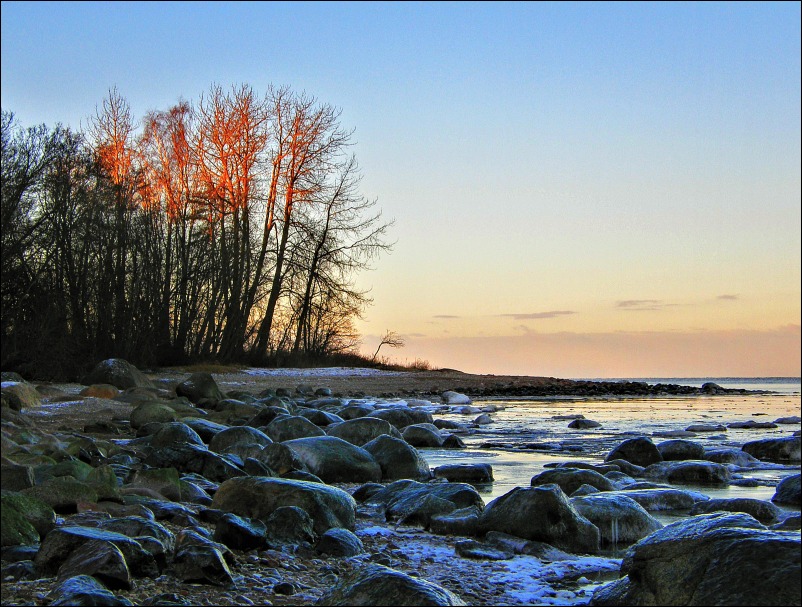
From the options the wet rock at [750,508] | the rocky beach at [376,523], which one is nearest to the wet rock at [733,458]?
the rocky beach at [376,523]

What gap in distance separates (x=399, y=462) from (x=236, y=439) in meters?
1.55

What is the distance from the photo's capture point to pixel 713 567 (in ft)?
7.40

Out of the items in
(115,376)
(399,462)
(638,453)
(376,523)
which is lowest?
(376,523)

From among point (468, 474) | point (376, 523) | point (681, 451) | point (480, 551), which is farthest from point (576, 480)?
point (681, 451)

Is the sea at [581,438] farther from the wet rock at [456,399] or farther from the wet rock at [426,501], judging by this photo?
the wet rock at [456,399]

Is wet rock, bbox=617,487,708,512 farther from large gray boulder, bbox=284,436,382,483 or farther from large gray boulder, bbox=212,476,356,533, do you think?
large gray boulder, bbox=284,436,382,483

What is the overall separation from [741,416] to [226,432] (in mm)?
10290

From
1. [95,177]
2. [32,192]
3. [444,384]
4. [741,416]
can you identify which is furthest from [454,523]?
[444,384]

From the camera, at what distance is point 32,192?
1407cm

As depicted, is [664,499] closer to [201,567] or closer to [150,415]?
[201,567]

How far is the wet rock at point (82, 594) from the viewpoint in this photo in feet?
8.09

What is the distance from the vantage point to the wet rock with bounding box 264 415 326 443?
754 centimetres

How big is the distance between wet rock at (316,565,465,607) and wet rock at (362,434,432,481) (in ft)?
11.9

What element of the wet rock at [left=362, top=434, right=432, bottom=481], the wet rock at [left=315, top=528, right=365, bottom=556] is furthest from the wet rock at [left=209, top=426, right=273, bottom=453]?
the wet rock at [left=315, top=528, right=365, bottom=556]
